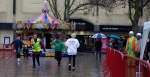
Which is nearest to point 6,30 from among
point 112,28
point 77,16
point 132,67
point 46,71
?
point 77,16

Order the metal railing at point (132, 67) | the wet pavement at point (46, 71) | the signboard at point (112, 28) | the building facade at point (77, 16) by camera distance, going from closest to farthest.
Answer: the metal railing at point (132, 67) < the wet pavement at point (46, 71) < the building facade at point (77, 16) < the signboard at point (112, 28)

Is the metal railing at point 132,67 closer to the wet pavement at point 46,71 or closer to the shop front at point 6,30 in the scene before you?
the wet pavement at point 46,71

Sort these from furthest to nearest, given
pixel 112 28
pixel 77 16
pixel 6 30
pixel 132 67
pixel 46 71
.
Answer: pixel 112 28 → pixel 6 30 → pixel 77 16 → pixel 46 71 → pixel 132 67

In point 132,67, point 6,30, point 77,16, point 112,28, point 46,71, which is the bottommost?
point 46,71

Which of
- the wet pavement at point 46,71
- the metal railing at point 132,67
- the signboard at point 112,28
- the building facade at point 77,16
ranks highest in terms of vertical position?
the building facade at point 77,16

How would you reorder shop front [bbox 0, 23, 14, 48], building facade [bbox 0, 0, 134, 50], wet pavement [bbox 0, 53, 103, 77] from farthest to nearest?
building facade [bbox 0, 0, 134, 50]
shop front [bbox 0, 23, 14, 48]
wet pavement [bbox 0, 53, 103, 77]

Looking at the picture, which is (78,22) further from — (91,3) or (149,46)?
(149,46)

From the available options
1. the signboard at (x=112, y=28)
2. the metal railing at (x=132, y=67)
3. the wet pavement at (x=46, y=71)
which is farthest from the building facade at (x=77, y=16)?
the metal railing at (x=132, y=67)

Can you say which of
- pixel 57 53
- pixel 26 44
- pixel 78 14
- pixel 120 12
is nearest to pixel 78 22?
pixel 78 14

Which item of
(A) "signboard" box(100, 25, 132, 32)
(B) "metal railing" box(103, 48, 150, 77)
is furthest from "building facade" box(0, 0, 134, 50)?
(B) "metal railing" box(103, 48, 150, 77)

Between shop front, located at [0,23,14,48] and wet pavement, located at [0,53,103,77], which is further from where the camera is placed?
shop front, located at [0,23,14,48]

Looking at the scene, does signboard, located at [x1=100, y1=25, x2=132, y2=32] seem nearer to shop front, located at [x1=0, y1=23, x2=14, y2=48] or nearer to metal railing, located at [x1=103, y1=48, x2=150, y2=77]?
shop front, located at [x1=0, y1=23, x2=14, y2=48]

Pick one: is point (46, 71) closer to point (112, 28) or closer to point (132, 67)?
point (132, 67)

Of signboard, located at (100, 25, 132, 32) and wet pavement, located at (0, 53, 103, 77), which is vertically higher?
signboard, located at (100, 25, 132, 32)
